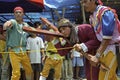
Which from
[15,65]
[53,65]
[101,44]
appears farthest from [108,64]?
[53,65]

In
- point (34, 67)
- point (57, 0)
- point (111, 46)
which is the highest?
point (57, 0)

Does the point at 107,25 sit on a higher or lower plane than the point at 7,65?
higher

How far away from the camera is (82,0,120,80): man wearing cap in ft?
12.9

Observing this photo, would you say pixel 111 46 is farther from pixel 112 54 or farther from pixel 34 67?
pixel 34 67

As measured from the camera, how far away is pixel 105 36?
3.92 metres

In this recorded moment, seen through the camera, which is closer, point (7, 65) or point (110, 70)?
point (110, 70)

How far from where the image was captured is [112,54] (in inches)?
165

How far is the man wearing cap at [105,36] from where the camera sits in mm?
3924

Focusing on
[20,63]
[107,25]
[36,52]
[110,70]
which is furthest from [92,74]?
[36,52]

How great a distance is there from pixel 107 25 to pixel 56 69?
545 cm

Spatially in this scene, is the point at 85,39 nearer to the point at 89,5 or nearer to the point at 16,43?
the point at 89,5

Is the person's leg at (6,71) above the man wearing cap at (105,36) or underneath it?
underneath

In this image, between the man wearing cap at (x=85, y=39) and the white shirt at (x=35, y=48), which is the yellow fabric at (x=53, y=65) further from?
the man wearing cap at (x=85, y=39)

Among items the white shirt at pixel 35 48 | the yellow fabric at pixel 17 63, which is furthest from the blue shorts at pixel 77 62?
the yellow fabric at pixel 17 63
